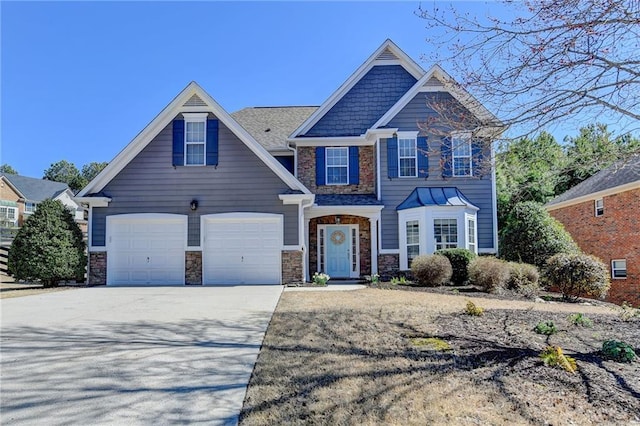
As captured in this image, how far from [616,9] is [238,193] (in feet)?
35.6

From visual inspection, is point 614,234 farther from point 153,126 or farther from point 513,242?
point 153,126

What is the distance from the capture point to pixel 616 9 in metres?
5.02

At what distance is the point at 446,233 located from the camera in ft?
48.5

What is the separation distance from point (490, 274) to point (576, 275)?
2.37 meters

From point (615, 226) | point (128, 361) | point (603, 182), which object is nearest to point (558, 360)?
point (128, 361)

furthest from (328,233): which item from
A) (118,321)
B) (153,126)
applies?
(118,321)

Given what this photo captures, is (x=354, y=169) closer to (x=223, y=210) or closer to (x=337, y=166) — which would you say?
(x=337, y=166)

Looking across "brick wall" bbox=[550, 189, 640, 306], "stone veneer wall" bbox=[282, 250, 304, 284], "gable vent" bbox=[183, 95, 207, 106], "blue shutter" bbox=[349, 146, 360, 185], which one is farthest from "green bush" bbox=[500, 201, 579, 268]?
"gable vent" bbox=[183, 95, 207, 106]

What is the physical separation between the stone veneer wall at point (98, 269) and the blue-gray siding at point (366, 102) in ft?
27.3

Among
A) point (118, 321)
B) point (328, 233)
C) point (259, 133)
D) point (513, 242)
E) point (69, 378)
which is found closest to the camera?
point (69, 378)

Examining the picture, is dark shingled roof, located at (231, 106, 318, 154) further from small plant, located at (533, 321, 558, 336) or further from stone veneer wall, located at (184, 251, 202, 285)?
small plant, located at (533, 321, 558, 336)

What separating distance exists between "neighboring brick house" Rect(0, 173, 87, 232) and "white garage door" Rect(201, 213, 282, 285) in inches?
952

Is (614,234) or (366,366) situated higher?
(614,234)

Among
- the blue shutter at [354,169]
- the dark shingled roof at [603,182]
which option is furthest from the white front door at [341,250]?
the dark shingled roof at [603,182]
